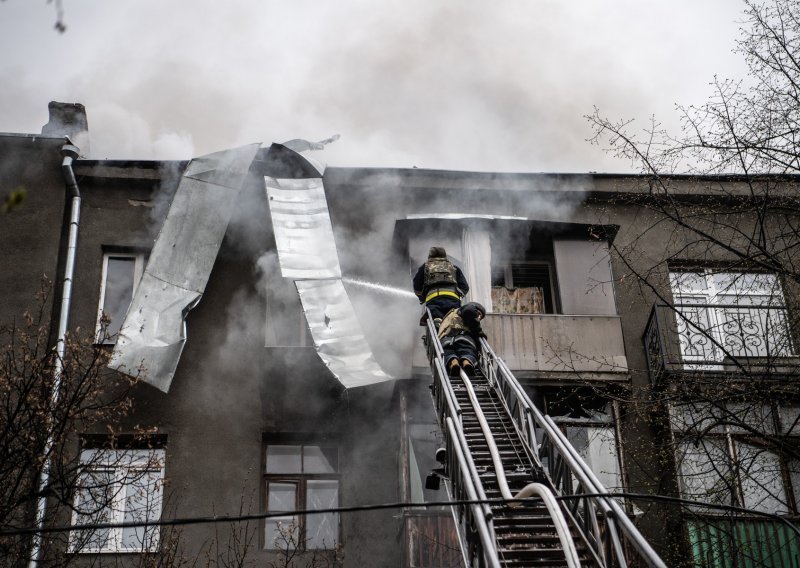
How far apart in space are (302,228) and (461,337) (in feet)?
15.0

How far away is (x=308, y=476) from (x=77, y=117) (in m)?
7.77

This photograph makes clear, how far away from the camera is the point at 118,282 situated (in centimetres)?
1658

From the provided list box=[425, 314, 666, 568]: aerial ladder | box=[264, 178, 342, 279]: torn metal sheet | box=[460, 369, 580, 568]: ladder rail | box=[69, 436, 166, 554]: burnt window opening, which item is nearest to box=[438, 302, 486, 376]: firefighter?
box=[425, 314, 666, 568]: aerial ladder

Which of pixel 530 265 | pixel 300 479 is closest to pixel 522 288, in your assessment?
pixel 530 265

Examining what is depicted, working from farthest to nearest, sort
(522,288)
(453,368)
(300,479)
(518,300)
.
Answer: (522,288), (518,300), (300,479), (453,368)

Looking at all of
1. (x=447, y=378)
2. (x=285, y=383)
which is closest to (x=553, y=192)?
(x=285, y=383)

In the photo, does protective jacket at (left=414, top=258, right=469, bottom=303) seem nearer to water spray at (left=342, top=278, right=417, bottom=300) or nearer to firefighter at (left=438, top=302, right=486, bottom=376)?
firefighter at (left=438, top=302, right=486, bottom=376)

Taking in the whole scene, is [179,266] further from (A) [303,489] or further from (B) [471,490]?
(B) [471,490]

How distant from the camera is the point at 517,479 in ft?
32.4

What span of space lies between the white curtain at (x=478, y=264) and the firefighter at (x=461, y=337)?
2747 millimetres

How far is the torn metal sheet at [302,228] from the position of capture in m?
16.0

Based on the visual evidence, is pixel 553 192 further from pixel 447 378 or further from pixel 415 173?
pixel 447 378

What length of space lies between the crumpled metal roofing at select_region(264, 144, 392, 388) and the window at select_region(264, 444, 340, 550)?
4.80 ft

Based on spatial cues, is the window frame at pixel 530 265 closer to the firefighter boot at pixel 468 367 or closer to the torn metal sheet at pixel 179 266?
the firefighter boot at pixel 468 367
